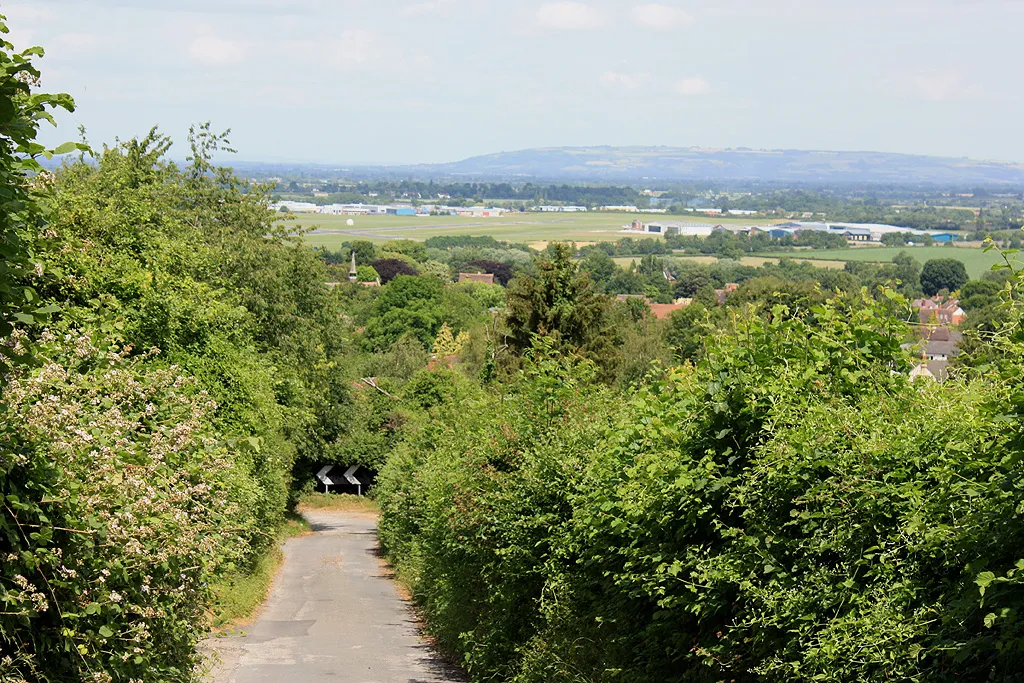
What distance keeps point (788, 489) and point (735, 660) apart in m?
1.16

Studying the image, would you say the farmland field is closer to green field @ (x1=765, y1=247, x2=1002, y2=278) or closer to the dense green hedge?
green field @ (x1=765, y1=247, x2=1002, y2=278)

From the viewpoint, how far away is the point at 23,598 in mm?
5371

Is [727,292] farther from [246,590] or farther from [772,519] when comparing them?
[772,519]

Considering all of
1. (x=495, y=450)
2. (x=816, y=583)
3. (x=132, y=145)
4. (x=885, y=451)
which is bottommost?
(x=495, y=450)

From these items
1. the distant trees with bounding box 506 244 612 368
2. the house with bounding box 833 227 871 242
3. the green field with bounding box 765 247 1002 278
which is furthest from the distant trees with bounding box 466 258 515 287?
the distant trees with bounding box 506 244 612 368

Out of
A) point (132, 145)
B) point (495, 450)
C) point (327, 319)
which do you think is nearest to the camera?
point (495, 450)

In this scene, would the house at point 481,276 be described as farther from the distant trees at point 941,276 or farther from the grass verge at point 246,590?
the grass verge at point 246,590

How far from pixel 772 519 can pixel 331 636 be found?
13.9 metres

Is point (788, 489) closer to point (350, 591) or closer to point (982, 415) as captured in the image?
point (982, 415)

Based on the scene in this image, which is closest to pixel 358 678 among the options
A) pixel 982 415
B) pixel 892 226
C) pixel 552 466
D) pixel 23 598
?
pixel 552 466

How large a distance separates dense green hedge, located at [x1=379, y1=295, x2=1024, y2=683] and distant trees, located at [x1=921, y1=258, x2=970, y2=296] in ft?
181

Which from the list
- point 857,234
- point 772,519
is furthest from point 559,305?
point 857,234

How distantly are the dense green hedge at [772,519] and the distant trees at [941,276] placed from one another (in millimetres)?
55146

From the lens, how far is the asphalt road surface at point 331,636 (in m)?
15.1
